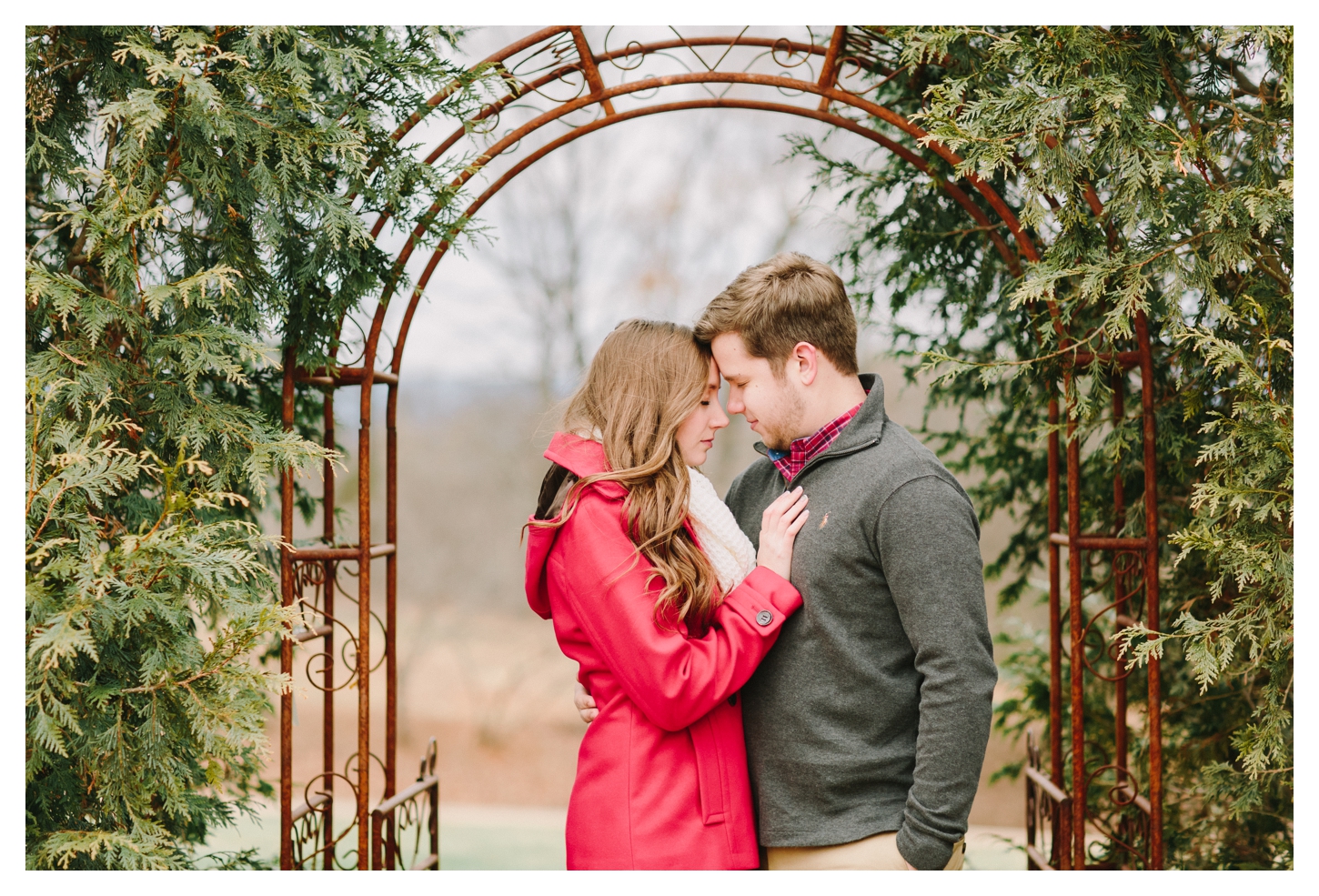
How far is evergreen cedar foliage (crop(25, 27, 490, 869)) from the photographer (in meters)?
1.96

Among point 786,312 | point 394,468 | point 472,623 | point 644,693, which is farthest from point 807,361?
point 472,623

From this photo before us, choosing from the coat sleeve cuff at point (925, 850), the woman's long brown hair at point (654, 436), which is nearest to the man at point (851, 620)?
→ the coat sleeve cuff at point (925, 850)

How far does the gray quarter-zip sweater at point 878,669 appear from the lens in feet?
5.91

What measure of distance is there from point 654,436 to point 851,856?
3.12ft

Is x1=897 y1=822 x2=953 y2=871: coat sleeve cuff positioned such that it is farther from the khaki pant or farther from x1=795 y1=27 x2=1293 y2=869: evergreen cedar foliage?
x1=795 y1=27 x2=1293 y2=869: evergreen cedar foliage

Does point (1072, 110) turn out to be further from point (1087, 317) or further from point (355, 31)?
point (355, 31)

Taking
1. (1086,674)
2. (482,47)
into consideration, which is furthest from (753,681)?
(482,47)

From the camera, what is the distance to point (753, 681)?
6.73 ft

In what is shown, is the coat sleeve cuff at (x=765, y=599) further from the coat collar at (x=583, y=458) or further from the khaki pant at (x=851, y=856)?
the khaki pant at (x=851, y=856)

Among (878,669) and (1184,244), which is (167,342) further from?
(1184,244)

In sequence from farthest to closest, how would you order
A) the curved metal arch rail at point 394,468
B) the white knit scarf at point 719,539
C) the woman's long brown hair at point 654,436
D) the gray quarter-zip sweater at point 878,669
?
1. the curved metal arch rail at point 394,468
2. the white knit scarf at point 719,539
3. the woman's long brown hair at point 654,436
4. the gray quarter-zip sweater at point 878,669

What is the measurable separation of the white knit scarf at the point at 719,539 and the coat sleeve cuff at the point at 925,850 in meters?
0.59

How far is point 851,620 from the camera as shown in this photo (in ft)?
6.35

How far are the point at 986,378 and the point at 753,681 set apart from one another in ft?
3.16
